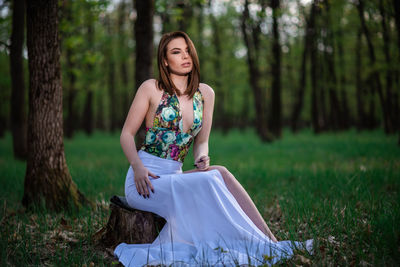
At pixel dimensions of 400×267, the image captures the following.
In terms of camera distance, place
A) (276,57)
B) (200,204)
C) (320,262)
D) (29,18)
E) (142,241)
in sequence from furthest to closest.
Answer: (276,57), (29,18), (142,241), (200,204), (320,262)

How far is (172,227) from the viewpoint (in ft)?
9.75

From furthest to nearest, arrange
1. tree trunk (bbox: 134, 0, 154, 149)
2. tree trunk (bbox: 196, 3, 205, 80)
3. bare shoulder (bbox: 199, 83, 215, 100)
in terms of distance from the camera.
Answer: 1. tree trunk (bbox: 196, 3, 205, 80)
2. tree trunk (bbox: 134, 0, 154, 149)
3. bare shoulder (bbox: 199, 83, 215, 100)

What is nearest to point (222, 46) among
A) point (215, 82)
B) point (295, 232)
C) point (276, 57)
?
point (215, 82)

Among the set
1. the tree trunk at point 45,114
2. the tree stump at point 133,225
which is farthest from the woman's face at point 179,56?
the tree trunk at point 45,114

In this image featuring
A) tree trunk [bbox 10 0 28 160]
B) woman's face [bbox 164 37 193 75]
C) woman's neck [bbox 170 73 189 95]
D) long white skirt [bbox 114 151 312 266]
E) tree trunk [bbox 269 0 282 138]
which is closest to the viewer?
long white skirt [bbox 114 151 312 266]

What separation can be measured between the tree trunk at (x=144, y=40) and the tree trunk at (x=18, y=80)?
407cm

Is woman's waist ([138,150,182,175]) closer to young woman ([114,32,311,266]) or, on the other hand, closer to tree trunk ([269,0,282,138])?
young woman ([114,32,311,266])

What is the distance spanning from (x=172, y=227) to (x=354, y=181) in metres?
3.74

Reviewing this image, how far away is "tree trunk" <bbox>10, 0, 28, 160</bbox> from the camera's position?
897cm

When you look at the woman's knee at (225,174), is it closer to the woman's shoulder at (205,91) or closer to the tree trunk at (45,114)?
the woman's shoulder at (205,91)

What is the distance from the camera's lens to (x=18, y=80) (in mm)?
9297

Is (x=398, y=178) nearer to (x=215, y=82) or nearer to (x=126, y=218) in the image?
(x=126, y=218)

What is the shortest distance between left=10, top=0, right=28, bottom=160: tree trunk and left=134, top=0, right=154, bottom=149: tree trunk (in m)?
4.07

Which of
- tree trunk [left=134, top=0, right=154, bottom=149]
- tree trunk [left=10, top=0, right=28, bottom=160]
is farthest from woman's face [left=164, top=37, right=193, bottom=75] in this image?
tree trunk [left=10, top=0, right=28, bottom=160]
